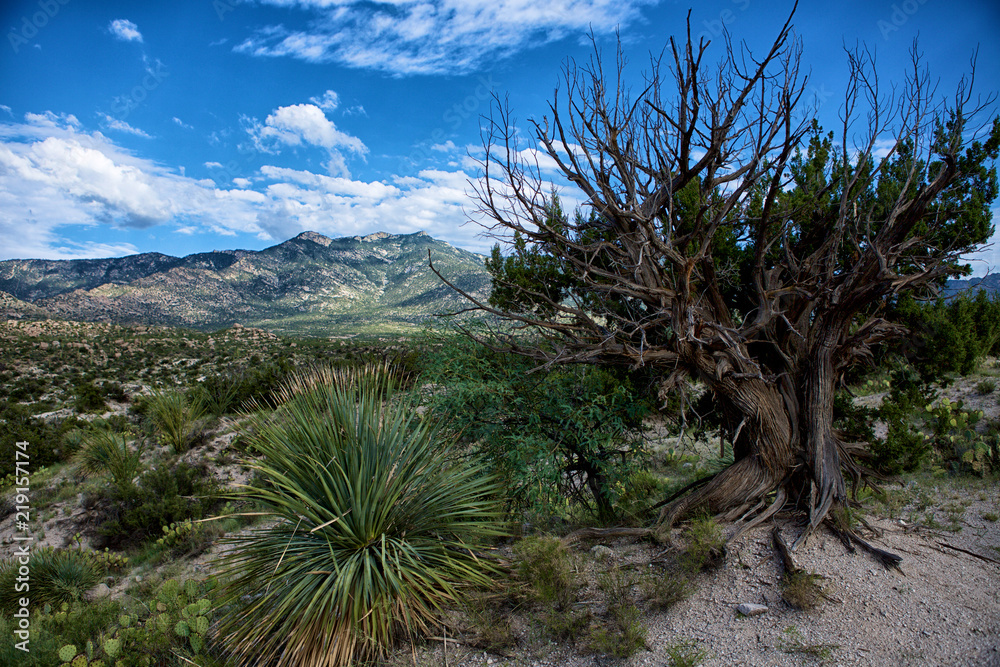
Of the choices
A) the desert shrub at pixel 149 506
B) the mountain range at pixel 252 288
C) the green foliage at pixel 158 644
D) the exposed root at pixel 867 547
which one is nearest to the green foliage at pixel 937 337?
the exposed root at pixel 867 547

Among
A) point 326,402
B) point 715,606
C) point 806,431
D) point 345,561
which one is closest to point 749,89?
point 806,431

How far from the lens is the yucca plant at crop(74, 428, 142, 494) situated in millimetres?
10219

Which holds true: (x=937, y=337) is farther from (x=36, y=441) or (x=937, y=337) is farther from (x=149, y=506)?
(x=36, y=441)

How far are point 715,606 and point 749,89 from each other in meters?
5.53

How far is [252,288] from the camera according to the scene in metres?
143

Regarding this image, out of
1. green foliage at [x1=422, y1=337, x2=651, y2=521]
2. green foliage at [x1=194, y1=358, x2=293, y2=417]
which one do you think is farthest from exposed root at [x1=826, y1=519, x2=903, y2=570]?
green foliage at [x1=194, y1=358, x2=293, y2=417]

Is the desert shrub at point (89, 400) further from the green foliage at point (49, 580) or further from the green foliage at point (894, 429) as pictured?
the green foliage at point (894, 429)

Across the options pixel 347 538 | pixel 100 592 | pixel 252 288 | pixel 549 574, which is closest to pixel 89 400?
pixel 100 592

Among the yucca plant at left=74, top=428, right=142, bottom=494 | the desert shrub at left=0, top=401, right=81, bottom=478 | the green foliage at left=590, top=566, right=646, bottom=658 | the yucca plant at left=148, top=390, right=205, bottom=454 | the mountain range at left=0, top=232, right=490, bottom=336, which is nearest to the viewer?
the green foliage at left=590, top=566, right=646, bottom=658

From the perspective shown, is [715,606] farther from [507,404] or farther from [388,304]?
[388,304]

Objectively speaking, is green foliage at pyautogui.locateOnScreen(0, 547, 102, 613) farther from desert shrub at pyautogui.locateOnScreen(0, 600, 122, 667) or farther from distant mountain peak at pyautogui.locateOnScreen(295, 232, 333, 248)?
distant mountain peak at pyautogui.locateOnScreen(295, 232, 333, 248)

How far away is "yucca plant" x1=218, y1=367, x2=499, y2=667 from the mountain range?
3730 inches

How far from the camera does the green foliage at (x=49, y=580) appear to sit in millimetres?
6930

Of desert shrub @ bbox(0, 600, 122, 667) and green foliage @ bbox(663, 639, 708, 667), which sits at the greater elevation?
green foliage @ bbox(663, 639, 708, 667)
